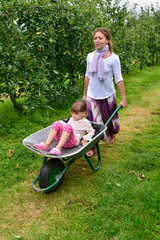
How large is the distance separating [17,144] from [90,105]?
60.9 inches

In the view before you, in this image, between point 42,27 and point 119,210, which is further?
point 42,27

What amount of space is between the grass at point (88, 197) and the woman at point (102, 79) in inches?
31.1

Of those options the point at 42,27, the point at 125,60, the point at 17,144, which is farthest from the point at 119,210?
the point at 125,60

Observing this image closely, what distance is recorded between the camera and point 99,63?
11.0 ft

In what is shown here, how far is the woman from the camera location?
132 inches

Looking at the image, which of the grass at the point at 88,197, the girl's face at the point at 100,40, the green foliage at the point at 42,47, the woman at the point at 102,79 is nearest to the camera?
the grass at the point at 88,197

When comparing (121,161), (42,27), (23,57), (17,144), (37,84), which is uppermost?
(42,27)

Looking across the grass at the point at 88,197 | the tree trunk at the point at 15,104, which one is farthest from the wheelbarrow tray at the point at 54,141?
the tree trunk at the point at 15,104

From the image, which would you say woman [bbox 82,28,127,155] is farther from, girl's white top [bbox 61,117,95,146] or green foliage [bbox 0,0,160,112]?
green foliage [bbox 0,0,160,112]

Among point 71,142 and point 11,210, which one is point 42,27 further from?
point 11,210

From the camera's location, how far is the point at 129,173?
134 inches

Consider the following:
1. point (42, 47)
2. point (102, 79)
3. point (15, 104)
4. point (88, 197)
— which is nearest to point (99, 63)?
point (102, 79)

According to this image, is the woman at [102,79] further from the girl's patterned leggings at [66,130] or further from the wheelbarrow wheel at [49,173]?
the wheelbarrow wheel at [49,173]

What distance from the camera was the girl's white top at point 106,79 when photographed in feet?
11.2
